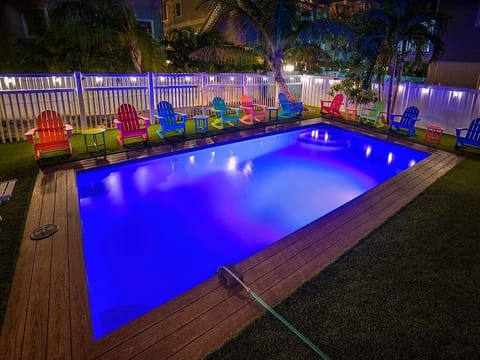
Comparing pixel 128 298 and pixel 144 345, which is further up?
pixel 144 345

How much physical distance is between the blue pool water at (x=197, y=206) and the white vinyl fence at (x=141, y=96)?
2927 millimetres

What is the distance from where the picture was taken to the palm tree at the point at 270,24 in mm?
9836

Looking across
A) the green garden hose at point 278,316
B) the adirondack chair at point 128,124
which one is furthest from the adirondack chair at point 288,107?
the green garden hose at point 278,316

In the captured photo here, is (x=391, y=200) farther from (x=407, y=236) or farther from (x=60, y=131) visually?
(x=60, y=131)

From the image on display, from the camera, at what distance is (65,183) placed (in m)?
5.23

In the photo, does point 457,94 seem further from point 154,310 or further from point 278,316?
point 154,310

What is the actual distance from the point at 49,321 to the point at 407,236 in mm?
4023

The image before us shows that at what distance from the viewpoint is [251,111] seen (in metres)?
10.0

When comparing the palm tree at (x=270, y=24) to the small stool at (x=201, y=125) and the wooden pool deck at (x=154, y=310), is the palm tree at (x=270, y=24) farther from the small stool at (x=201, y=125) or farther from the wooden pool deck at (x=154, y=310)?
the wooden pool deck at (x=154, y=310)

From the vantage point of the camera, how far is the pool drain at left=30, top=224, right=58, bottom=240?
362 centimetres

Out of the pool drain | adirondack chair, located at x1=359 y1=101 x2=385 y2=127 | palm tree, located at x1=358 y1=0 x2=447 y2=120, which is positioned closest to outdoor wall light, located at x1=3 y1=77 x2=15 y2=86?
the pool drain

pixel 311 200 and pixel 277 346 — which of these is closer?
pixel 277 346

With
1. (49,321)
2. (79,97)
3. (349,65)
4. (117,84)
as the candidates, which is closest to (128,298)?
(49,321)

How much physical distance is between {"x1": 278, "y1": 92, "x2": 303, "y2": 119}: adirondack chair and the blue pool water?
2713mm
